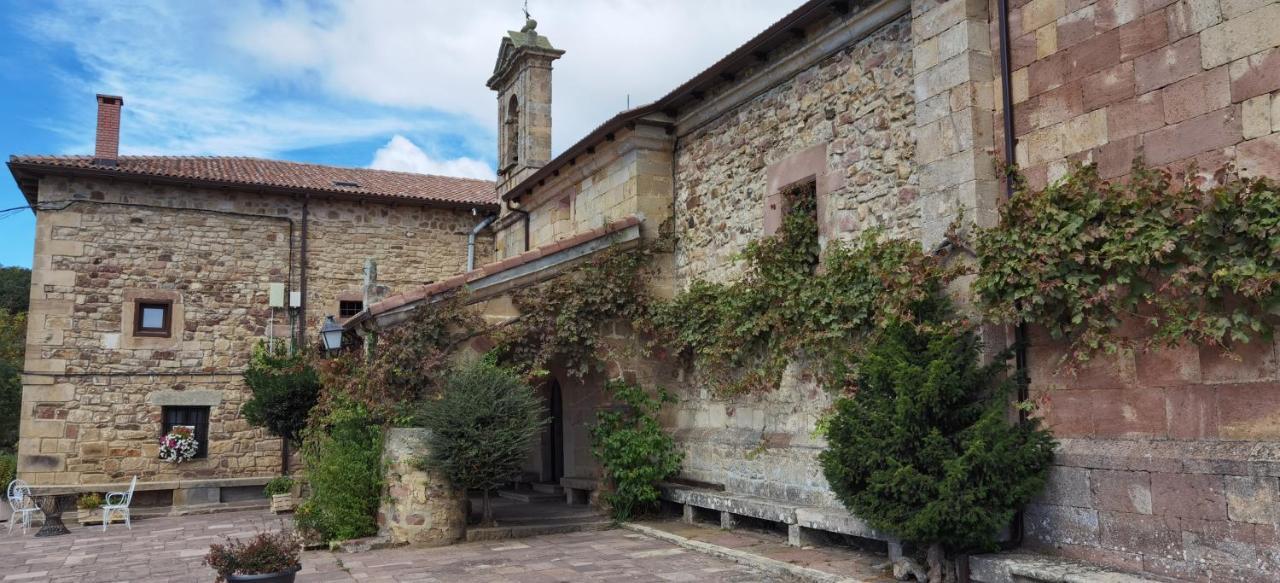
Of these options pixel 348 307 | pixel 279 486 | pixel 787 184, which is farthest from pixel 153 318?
pixel 787 184

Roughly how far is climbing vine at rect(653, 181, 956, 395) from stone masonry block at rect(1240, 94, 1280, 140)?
2.01 metres

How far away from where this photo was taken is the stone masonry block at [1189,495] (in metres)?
5.18

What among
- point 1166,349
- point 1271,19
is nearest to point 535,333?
point 1166,349

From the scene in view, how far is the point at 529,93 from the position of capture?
634 inches

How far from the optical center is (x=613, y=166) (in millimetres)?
11766

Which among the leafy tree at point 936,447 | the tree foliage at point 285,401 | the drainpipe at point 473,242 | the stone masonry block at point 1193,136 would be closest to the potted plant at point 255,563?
the leafy tree at point 936,447

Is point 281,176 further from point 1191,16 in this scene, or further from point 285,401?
point 1191,16

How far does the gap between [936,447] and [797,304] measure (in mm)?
2467

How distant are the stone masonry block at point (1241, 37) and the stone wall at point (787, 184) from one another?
237 centimetres

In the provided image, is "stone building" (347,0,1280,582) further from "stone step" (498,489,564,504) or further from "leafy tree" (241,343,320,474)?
"leafy tree" (241,343,320,474)

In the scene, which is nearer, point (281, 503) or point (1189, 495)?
point (1189, 495)

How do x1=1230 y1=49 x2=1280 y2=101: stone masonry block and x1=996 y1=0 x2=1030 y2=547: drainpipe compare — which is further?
x1=996 y1=0 x2=1030 y2=547: drainpipe

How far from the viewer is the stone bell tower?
1599 cm

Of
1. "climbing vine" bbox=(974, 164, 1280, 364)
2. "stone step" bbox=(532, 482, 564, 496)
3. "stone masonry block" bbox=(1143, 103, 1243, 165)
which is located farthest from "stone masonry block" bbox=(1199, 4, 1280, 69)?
"stone step" bbox=(532, 482, 564, 496)
